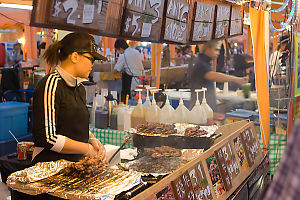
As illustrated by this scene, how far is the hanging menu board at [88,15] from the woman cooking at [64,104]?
0.16 metres

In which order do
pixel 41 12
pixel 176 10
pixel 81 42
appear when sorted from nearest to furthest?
pixel 41 12, pixel 81 42, pixel 176 10

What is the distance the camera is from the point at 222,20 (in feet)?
10.8

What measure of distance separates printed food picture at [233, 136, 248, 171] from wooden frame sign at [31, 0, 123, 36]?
1.71 meters

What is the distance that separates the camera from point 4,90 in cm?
711

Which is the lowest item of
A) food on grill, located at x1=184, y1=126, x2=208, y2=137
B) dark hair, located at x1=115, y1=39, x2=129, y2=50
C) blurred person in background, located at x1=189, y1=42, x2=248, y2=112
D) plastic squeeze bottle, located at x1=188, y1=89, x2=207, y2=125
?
food on grill, located at x1=184, y1=126, x2=208, y2=137

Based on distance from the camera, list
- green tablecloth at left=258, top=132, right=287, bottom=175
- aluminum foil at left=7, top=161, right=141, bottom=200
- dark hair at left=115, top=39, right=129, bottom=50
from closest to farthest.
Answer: aluminum foil at left=7, top=161, right=141, bottom=200 < green tablecloth at left=258, top=132, right=287, bottom=175 < dark hair at left=115, top=39, right=129, bottom=50

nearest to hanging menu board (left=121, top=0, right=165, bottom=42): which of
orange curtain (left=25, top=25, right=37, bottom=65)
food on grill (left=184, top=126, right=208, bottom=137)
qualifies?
food on grill (left=184, top=126, right=208, bottom=137)

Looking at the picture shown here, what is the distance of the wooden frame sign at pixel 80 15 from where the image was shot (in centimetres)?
153

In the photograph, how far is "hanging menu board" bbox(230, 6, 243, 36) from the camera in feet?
11.5

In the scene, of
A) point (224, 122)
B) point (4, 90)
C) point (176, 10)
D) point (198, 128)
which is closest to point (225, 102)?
point (224, 122)

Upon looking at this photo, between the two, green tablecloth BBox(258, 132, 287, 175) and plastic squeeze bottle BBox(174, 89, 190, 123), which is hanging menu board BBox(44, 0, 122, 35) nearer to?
plastic squeeze bottle BBox(174, 89, 190, 123)

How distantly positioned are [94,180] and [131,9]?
1.05 meters

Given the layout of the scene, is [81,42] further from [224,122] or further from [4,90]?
[4,90]

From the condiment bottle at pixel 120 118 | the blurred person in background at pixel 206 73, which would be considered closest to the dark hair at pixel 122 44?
the blurred person in background at pixel 206 73
